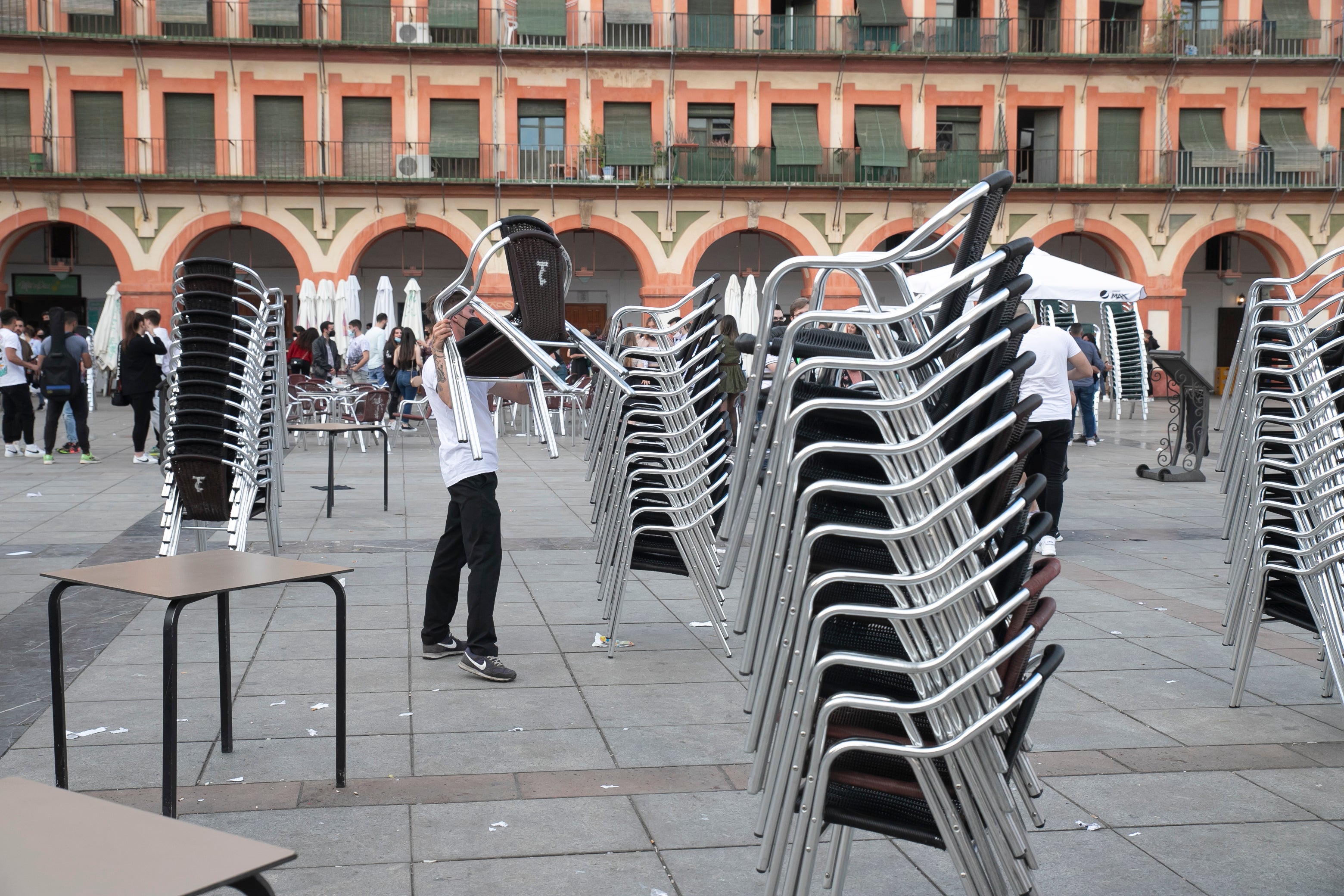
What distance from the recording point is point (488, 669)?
558 centimetres

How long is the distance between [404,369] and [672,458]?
41.5ft

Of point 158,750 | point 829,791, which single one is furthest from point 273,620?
point 829,791

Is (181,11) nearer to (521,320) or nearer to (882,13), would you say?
(882,13)

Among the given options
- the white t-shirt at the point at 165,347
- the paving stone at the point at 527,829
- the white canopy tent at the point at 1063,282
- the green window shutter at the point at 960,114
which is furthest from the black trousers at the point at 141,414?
the green window shutter at the point at 960,114

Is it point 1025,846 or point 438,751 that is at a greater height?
point 1025,846

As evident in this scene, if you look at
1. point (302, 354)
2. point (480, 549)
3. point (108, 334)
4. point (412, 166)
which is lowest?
point (480, 549)

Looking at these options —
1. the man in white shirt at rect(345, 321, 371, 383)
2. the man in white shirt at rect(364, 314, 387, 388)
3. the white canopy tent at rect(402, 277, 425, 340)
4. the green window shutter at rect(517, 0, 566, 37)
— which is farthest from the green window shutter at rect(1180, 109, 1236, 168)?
the man in white shirt at rect(345, 321, 371, 383)

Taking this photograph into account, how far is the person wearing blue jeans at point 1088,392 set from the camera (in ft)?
57.8

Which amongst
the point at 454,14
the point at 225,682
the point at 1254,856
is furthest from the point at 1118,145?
the point at 225,682

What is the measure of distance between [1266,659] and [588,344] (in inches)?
156

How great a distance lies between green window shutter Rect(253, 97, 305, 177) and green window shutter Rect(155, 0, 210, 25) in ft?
7.34

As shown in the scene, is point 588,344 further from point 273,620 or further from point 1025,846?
point 273,620

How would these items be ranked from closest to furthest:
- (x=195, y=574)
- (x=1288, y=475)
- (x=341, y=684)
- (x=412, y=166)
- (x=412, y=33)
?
(x=195, y=574) < (x=341, y=684) < (x=1288, y=475) < (x=412, y=33) < (x=412, y=166)

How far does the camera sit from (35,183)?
28844mm
